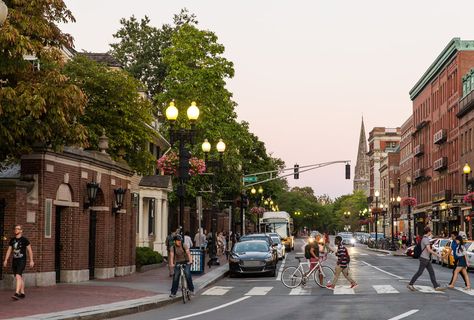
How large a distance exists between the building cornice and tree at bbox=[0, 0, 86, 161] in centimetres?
5932

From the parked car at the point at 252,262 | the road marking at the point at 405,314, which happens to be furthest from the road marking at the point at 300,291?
the parked car at the point at 252,262

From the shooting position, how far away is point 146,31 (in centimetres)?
7581

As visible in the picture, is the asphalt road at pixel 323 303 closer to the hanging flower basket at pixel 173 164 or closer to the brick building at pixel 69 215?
the brick building at pixel 69 215

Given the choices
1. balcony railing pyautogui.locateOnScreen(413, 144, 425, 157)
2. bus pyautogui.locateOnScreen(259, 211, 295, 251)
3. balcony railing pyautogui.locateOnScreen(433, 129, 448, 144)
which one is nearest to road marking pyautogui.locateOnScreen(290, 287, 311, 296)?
bus pyautogui.locateOnScreen(259, 211, 295, 251)

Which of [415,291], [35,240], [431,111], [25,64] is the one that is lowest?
[415,291]

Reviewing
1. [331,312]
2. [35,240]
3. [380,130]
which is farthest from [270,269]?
[380,130]

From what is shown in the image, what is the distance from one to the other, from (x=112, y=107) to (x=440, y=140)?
56.6 m

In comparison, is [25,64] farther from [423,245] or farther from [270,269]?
[270,269]

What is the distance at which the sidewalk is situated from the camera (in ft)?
54.7

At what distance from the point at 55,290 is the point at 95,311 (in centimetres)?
618

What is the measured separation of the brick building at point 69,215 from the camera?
23.7 metres

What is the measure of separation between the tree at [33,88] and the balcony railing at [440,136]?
216ft

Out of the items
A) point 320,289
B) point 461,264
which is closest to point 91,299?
point 320,289

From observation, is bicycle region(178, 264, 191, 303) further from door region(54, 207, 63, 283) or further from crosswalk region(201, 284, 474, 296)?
door region(54, 207, 63, 283)
